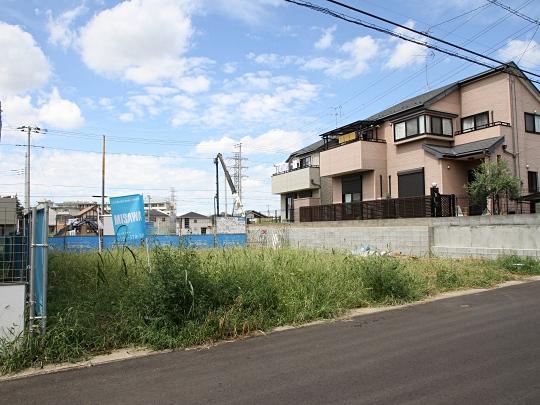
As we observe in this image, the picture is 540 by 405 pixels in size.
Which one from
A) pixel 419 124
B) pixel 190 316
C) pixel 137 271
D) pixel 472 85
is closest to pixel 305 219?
pixel 419 124

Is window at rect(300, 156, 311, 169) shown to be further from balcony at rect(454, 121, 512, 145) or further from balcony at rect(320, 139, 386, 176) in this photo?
balcony at rect(454, 121, 512, 145)

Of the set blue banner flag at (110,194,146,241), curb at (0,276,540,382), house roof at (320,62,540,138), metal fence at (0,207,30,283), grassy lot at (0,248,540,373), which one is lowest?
curb at (0,276,540,382)

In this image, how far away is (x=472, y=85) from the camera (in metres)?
24.0

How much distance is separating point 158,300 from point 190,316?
54 centimetres

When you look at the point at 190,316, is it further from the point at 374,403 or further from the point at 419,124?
the point at 419,124

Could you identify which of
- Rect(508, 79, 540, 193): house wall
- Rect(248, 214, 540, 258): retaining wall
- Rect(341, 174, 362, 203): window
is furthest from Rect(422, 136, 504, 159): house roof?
Rect(341, 174, 362, 203): window

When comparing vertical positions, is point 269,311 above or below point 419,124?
below

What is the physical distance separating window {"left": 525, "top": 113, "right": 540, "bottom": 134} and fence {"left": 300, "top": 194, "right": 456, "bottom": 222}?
753cm

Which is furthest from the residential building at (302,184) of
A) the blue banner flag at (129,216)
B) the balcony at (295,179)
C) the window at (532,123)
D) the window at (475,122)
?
the blue banner flag at (129,216)

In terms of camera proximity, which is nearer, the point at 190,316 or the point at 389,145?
the point at 190,316

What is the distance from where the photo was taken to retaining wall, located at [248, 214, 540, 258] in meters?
14.5

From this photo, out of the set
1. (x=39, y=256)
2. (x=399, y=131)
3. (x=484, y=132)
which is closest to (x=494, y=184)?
(x=484, y=132)

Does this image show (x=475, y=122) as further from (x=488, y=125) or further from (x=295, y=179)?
(x=295, y=179)

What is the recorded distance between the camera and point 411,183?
2475cm
